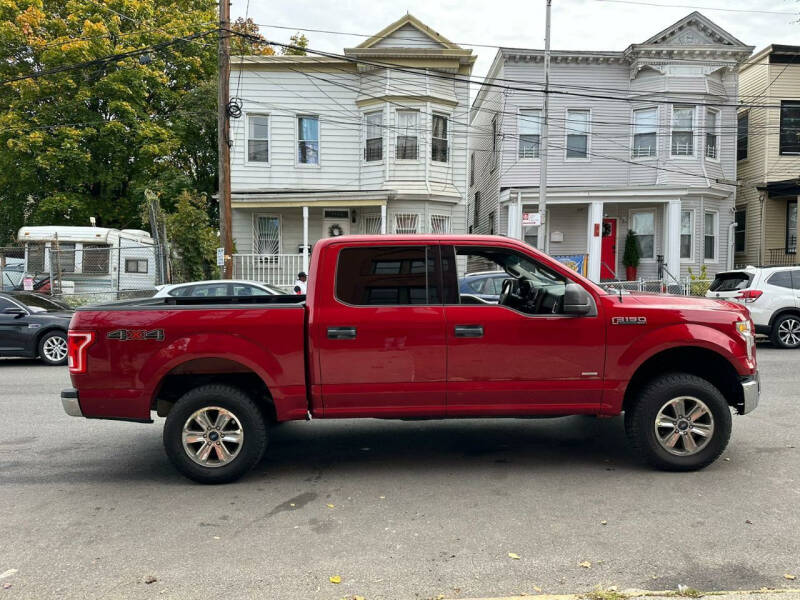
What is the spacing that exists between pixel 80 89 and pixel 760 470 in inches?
1075

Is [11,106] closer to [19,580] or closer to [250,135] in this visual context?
[250,135]

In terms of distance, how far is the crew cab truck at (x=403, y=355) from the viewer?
4.86m

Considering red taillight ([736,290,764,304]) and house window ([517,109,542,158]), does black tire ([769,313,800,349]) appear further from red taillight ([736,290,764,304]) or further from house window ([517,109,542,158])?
house window ([517,109,542,158])

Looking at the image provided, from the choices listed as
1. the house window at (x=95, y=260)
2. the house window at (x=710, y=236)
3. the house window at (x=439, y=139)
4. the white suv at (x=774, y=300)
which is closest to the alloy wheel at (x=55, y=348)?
the house window at (x=95, y=260)

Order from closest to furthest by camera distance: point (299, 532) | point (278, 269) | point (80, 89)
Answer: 1. point (299, 532)
2. point (278, 269)
3. point (80, 89)

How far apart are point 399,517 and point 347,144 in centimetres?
1839

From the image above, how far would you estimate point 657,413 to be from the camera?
505 cm

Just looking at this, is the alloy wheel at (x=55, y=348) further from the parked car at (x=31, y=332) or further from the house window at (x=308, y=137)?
the house window at (x=308, y=137)

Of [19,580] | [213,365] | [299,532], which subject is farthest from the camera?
[213,365]

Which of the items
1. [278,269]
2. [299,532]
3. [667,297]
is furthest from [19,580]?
Answer: [278,269]

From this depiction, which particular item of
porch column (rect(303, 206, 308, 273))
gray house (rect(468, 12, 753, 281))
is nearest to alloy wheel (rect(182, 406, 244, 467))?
porch column (rect(303, 206, 308, 273))

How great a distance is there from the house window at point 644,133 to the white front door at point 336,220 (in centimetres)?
1017

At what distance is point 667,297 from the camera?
528 cm

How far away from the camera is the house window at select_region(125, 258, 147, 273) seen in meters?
19.6
